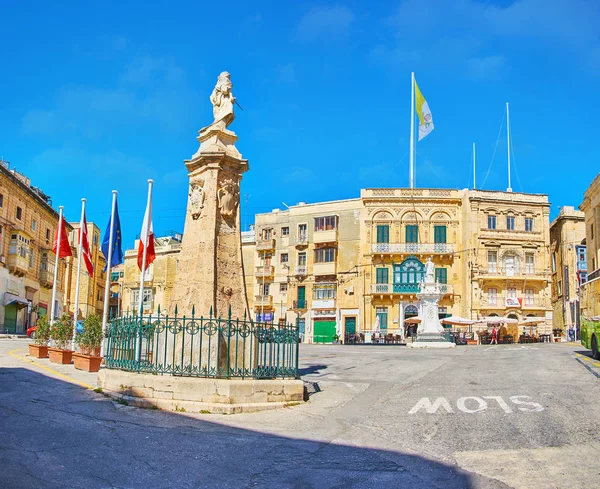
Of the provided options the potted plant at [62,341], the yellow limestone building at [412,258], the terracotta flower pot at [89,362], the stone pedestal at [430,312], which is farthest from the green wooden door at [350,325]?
the terracotta flower pot at [89,362]

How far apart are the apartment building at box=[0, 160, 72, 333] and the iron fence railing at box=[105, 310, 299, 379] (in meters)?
35.9

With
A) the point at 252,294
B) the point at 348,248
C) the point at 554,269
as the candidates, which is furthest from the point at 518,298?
the point at 252,294

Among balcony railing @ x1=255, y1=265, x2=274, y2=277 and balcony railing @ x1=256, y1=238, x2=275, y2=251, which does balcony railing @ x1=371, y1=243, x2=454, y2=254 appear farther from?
balcony railing @ x1=255, y1=265, x2=274, y2=277

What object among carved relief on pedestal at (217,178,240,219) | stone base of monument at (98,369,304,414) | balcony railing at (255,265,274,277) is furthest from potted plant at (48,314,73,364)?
balcony railing at (255,265,274,277)

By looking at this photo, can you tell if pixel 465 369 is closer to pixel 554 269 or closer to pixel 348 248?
pixel 348 248

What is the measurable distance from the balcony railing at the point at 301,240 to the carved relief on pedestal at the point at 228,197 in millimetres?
46795

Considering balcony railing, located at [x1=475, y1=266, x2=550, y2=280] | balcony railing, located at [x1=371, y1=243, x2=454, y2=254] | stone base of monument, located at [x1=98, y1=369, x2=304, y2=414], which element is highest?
balcony railing, located at [x1=371, y1=243, x2=454, y2=254]

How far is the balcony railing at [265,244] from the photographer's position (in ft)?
204

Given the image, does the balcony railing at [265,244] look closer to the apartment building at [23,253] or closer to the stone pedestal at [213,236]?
the apartment building at [23,253]

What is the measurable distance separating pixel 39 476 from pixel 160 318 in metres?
5.17

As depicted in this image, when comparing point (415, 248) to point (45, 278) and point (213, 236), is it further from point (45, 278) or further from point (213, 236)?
point (213, 236)

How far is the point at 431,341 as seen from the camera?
38375 millimetres

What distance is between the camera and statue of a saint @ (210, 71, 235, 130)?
13672 millimetres

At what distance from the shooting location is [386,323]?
56469mm
